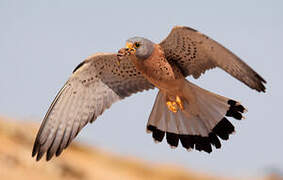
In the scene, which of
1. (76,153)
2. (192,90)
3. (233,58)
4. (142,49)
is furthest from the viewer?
(76,153)

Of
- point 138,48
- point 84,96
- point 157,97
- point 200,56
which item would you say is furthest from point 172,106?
point 84,96

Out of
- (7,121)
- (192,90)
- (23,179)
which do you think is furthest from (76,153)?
(192,90)

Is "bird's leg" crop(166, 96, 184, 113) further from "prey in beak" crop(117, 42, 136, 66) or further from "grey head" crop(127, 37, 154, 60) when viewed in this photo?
"prey in beak" crop(117, 42, 136, 66)

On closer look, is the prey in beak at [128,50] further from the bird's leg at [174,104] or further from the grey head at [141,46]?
the bird's leg at [174,104]

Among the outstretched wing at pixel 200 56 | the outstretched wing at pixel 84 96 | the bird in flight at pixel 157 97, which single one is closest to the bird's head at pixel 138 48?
the bird in flight at pixel 157 97

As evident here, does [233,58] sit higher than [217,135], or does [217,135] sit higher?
[233,58]

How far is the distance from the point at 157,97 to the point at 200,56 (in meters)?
0.95

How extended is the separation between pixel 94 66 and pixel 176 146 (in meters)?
1.51

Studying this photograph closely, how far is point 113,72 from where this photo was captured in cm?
636

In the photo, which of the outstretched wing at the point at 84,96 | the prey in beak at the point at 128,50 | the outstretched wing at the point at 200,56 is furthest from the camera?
the outstretched wing at the point at 84,96

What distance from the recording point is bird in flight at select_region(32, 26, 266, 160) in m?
5.52

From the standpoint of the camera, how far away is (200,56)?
558cm

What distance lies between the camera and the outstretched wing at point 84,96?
6.19 meters

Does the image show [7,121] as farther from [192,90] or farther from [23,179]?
[192,90]
